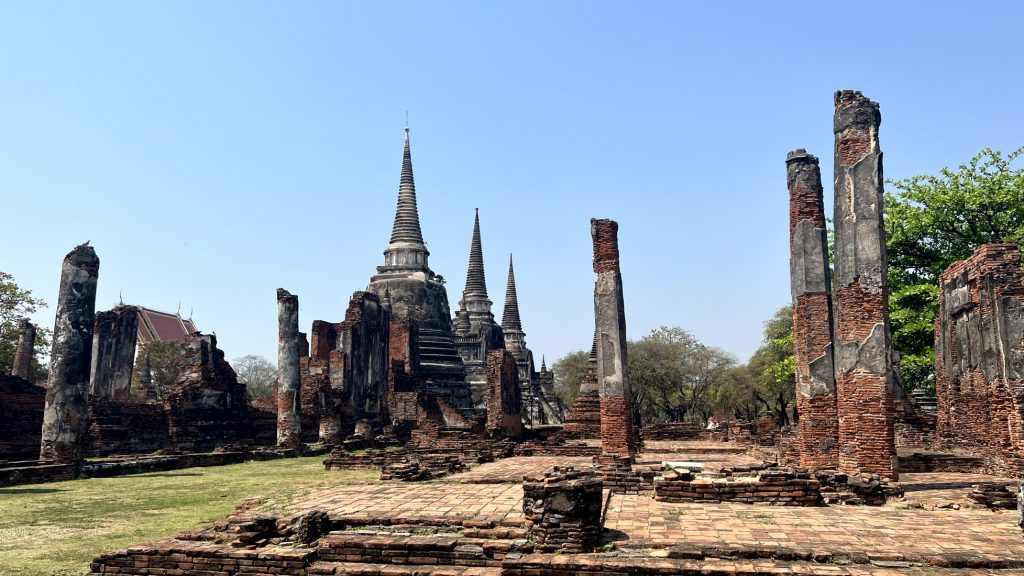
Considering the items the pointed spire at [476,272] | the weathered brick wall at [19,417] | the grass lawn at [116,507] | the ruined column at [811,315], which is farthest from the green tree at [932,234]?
the pointed spire at [476,272]

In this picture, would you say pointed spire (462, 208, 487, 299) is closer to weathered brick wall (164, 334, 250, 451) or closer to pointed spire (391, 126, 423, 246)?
pointed spire (391, 126, 423, 246)

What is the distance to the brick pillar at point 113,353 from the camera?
1107 inches

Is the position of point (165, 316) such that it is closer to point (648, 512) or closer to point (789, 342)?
point (789, 342)

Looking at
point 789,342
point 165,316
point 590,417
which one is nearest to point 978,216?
point 789,342

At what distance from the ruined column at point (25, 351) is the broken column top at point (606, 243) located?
2115cm

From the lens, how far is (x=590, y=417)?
1079 inches

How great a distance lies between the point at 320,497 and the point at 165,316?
51.2 metres

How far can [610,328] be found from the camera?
50.4 ft

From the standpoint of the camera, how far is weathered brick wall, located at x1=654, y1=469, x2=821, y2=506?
8594 millimetres

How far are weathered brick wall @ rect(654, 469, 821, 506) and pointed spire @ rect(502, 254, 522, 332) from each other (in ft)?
175

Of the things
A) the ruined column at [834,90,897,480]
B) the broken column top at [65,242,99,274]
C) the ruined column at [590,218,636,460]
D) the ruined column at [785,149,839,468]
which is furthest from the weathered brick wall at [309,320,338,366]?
the ruined column at [834,90,897,480]

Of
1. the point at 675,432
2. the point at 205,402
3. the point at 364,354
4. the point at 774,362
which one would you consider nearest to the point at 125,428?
the point at 205,402

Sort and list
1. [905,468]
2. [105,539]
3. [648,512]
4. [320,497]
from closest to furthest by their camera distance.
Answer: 1. [105,539]
2. [648,512]
3. [320,497]
4. [905,468]

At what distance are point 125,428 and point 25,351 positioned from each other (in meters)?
9.18
